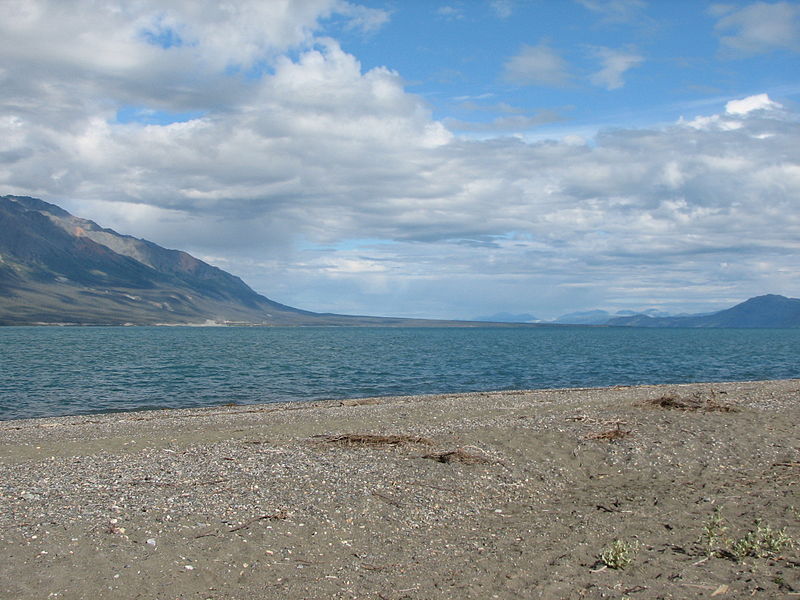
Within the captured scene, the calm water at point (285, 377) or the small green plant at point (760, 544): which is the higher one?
the small green plant at point (760, 544)

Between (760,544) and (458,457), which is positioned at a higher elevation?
(760,544)

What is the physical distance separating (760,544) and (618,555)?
2551mm

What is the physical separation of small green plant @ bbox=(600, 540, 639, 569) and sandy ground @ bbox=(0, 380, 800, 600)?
0.07 metres

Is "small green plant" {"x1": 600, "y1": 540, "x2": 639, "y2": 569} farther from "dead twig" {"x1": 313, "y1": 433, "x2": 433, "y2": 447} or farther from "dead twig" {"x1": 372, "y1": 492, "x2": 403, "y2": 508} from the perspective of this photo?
"dead twig" {"x1": 313, "y1": 433, "x2": 433, "y2": 447}

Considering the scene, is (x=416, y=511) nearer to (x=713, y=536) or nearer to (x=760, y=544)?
(x=713, y=536)

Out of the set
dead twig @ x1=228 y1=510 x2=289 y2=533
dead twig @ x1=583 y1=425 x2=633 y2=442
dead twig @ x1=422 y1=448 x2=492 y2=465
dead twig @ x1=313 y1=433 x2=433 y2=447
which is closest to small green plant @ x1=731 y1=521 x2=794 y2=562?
dead twig @ x1=422 y1=448 x2=492 y2=465

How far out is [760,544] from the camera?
11133 mm

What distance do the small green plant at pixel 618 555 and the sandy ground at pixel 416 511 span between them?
2.9 inches

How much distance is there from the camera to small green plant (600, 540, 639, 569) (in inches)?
420

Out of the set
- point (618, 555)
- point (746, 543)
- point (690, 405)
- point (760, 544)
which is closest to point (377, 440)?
point (618, 555)

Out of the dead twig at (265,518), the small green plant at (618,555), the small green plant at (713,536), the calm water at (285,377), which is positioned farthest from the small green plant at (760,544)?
the calm water at (285,377)

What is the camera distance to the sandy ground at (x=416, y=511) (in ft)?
33.9

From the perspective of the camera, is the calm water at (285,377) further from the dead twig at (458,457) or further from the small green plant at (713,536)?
the small green plant at (713,536)

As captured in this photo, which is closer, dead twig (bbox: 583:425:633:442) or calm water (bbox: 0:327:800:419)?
dead twig (bbox: 583:425:633:442)
